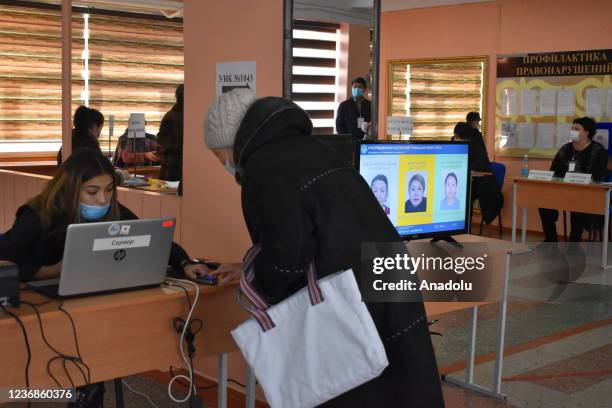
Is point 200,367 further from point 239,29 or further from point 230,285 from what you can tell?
point 239,29

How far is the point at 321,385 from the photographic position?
6.81 ft

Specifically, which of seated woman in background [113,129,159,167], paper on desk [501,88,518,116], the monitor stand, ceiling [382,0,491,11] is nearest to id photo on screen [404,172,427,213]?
the monitor stand

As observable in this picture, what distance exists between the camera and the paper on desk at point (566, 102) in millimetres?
9234

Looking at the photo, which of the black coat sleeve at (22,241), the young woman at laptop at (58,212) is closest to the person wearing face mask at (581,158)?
the young woman at laptop at (58,212)

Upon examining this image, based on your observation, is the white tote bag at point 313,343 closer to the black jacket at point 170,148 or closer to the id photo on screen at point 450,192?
the id photo on screen at point 450,192

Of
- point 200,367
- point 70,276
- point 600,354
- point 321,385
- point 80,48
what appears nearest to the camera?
point 321,385

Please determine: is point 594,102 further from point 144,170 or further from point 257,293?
point 257,293

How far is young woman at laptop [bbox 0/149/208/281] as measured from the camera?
2.85 metres

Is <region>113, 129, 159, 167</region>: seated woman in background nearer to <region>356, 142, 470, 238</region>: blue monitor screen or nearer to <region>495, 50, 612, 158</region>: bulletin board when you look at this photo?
<region>356, 142, 470, 238</region>: blue monitor screen

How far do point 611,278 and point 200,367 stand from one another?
14.8 feet

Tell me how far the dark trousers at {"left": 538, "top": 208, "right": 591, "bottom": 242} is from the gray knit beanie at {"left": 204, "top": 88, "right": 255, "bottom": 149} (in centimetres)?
677

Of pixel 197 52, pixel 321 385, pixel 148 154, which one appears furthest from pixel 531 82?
pixel 321 385

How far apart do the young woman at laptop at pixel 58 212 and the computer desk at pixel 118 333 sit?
0.21 m

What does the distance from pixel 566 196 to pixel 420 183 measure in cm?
483
